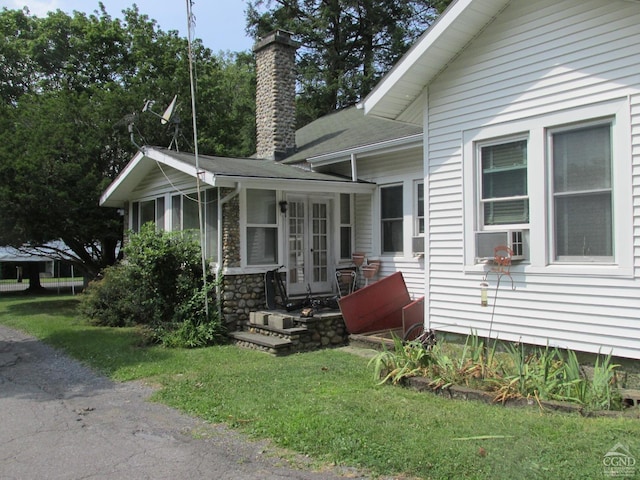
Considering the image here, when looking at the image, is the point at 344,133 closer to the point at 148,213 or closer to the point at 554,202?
the point at 148,213

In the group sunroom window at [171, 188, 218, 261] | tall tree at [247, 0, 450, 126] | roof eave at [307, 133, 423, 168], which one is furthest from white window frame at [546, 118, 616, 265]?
tall tree at [247, 0, 450, 126]

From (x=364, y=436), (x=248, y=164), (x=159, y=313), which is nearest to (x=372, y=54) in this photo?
(x=248, y=164)

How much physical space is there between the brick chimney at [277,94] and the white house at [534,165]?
657 centimetres

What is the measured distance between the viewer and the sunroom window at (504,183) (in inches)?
262

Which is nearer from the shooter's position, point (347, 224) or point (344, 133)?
point (347, 224)

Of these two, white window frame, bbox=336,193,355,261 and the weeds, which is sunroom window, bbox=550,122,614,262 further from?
white window frame, bbox=336,193,355,261

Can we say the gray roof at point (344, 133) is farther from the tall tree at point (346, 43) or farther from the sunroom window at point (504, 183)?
the tall tree at point (346, 43)

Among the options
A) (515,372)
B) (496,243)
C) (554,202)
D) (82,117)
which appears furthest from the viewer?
(82,117)

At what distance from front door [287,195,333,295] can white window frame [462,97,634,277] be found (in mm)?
4773

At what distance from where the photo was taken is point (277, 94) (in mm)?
14055

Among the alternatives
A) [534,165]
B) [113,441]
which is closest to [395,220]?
[534,165]

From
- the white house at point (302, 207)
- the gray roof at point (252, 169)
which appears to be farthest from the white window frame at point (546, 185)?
the gray roof at point (252, 169)

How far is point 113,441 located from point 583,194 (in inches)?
227

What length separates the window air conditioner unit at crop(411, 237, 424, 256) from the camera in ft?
33.7
